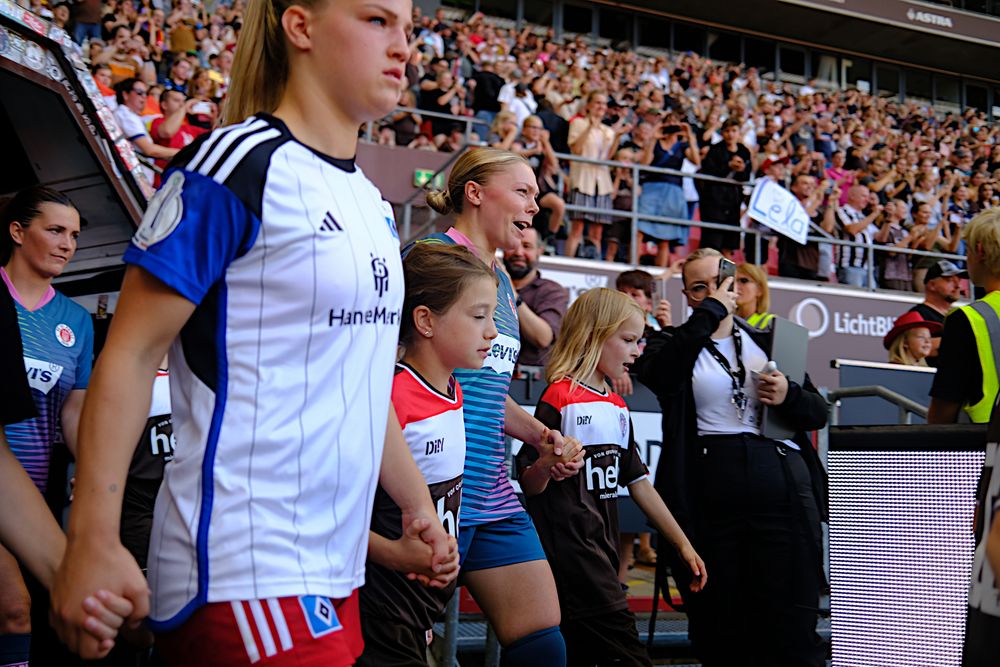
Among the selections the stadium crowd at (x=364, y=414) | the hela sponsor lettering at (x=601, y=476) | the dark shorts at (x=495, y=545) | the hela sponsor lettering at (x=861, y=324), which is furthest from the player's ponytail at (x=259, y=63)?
the hela sponsor lettering at (x=861, y=324)

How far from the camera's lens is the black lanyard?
4246 millimetres

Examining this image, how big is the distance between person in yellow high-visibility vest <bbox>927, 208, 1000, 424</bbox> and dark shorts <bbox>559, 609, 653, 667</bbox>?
Answer: 4.57ft

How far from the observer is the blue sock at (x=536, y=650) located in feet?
9.51

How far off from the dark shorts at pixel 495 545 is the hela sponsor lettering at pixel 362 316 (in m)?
1.36

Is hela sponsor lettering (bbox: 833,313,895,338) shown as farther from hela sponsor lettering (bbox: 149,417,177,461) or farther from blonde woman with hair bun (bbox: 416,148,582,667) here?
hela sponsor lettering (bbox: 149,417,177,461)

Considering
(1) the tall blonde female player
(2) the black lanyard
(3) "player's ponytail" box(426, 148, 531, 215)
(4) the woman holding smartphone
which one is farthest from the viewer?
(2) the black lanyard

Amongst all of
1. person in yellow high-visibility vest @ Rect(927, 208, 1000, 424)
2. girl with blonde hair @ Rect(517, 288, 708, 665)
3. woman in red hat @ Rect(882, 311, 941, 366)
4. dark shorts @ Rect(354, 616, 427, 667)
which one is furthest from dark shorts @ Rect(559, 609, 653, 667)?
→ woman in red hat @ Rect(882, 311, 941, 366)

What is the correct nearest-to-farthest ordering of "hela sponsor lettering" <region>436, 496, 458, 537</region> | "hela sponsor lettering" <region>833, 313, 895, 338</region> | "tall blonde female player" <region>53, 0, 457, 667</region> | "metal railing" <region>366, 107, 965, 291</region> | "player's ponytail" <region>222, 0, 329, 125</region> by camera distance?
"tall blonde female player" <region>53, 0, 457, 667</region>
"player's ponytail" <region>222, 0, 329, 125</region>
"hela sponsor lettering" <region>436, 496, 458, 537</region>
"metal railing" <region>366, 107, 965, 291</region>
"hela sponsor lettering" <region>833, 313, 895, 338</region>

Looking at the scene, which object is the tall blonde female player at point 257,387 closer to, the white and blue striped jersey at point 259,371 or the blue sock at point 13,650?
the white and blue striped jersey at point 259,371

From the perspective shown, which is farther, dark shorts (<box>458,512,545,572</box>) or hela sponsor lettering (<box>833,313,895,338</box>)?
hela sponsor lettering (<box>833,313,895,338</box>)

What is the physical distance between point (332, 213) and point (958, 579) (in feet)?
7.09

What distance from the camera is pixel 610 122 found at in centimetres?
1482

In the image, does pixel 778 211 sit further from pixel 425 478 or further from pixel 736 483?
pixel 425 478

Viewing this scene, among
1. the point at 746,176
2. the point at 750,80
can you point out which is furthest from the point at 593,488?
the point at 750,80
